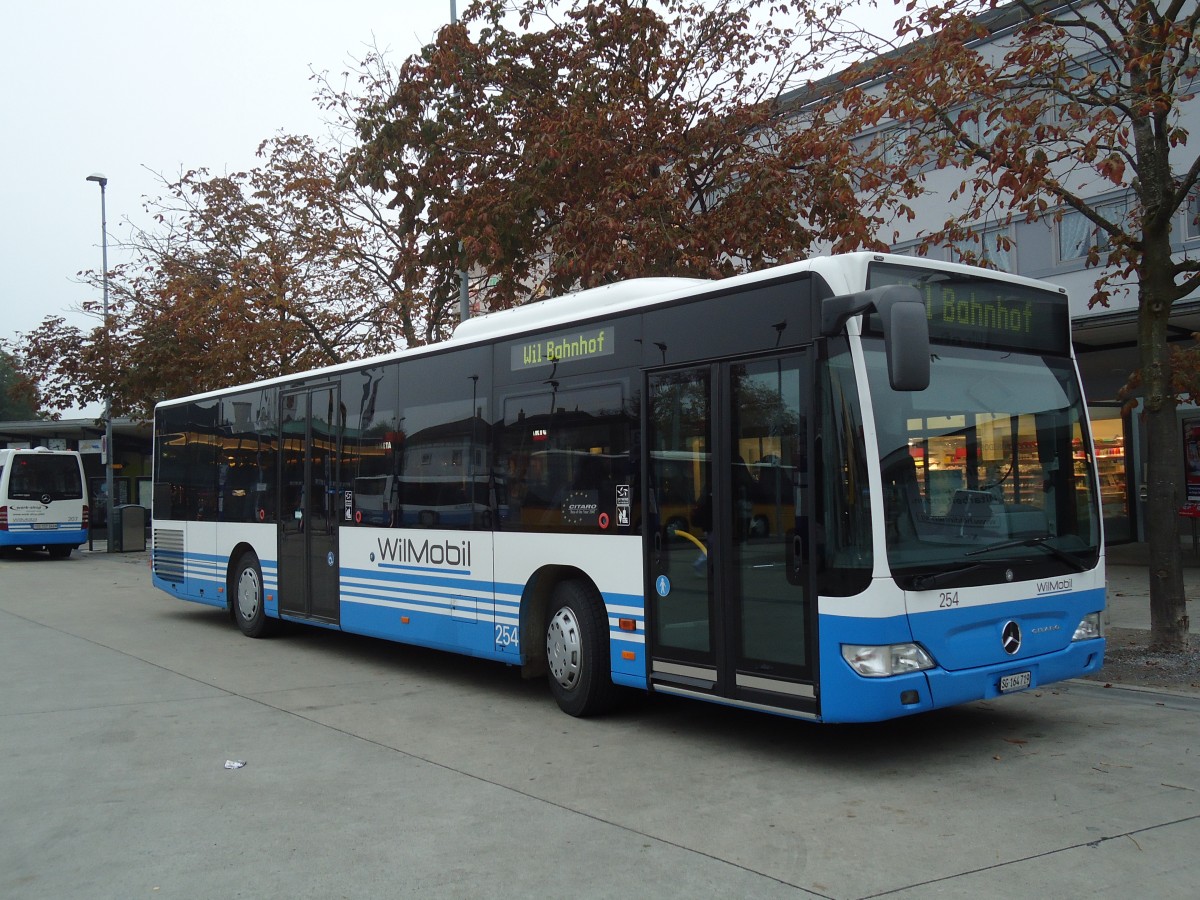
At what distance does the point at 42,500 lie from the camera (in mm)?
29469

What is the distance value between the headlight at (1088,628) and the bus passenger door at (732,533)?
84.3 inches

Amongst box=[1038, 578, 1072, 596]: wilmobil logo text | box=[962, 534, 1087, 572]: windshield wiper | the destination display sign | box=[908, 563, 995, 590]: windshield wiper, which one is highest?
the destination display sign

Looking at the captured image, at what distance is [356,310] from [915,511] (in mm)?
18631

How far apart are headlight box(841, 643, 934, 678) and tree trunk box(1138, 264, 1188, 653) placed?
197 inches

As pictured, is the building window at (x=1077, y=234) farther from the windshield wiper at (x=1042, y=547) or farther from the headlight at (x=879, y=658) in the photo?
the headlight at (x=879, y=658)

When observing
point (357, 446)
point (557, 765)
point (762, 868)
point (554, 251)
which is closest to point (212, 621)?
point (357, 446)

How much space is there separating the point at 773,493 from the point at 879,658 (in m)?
1.21

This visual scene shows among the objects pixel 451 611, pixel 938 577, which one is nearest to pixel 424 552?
pixel 451 611

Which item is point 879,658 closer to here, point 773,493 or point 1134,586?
point 773,493

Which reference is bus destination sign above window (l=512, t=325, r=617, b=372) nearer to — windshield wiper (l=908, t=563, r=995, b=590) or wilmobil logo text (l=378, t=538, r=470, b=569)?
wilmobil logo text (l=378, t=538, r=470, b=569)

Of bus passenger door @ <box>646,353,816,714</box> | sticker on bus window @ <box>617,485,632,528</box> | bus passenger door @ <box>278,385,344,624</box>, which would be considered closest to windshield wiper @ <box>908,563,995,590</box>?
bus passenger door @ <box>646,353,816,714</box>

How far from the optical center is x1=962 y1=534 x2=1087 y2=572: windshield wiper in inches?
273

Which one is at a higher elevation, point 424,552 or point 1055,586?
point 424,552

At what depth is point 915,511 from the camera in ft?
21.8
